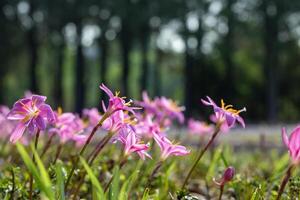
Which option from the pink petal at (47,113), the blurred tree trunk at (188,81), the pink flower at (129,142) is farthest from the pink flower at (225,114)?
the blurred tree trunk at (188,81)

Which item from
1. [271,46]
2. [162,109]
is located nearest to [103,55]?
[271,46]

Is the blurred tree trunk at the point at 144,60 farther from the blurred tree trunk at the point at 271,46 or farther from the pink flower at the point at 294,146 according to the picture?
the pink flower at the point at 294,146

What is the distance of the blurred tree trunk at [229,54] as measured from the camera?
28375 mm

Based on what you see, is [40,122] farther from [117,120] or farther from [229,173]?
[229,173]

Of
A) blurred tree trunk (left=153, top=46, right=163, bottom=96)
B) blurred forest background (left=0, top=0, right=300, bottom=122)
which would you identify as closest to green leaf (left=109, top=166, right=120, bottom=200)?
blurred forest background (left=0, top=0, right=300, bottom=122)

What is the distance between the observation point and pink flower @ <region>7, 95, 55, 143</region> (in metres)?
1.65

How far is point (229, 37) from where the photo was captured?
29.9m

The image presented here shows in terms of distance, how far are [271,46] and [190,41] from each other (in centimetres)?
461

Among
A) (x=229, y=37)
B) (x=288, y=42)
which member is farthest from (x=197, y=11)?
(x=288, y=42)

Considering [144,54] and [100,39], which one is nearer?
[100,39]

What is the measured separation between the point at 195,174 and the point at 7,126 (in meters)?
1.20

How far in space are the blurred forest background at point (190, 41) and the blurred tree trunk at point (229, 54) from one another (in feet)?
0.16

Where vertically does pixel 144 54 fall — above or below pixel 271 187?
below

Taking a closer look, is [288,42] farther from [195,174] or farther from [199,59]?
[195,174]
